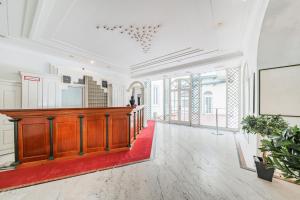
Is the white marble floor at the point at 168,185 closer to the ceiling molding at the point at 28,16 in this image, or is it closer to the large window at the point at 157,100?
the ceiling molding at the point at 28,16

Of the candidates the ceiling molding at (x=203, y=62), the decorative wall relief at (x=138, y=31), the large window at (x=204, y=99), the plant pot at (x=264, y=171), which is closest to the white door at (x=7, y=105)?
the decorative wall relief at (x=138, y=31)

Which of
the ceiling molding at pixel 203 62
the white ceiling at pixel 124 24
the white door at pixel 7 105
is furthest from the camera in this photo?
the ceiling molding at pixel 203 62

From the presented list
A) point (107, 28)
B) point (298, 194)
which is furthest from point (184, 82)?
point (298, 194)

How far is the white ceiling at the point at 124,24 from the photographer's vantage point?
2414 mm

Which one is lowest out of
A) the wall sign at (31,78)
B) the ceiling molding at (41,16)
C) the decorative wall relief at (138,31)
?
the wall sign at (31,78)

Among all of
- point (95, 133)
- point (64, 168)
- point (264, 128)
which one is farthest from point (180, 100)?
point (64, 168)

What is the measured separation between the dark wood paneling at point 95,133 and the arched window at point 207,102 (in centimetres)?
586

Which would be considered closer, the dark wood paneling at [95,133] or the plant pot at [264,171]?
the plant pot at [264,171]

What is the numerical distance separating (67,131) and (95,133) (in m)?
0.64

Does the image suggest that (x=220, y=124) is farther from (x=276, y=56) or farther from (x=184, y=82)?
(x=276, y=56)

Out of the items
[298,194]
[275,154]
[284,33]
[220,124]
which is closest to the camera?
[275,154]

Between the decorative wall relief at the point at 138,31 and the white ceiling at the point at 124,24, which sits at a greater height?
the decorative wall relief at the point at 138,31

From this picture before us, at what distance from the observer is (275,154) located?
1.03 m

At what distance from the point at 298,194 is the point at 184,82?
6.85 m
